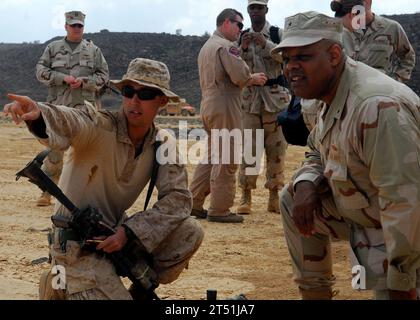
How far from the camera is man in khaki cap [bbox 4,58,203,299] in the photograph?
4664mm

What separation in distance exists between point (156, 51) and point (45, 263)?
40817 millimetres

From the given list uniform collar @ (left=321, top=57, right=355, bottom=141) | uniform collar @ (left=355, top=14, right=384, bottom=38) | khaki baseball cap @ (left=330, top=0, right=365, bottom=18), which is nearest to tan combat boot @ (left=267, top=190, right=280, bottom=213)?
uniform collar @ (left=355, top=14, right=384, bottom=38)

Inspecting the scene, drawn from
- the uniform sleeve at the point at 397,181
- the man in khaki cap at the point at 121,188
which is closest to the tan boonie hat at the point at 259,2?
the man in khaki cap at the point at 121,188

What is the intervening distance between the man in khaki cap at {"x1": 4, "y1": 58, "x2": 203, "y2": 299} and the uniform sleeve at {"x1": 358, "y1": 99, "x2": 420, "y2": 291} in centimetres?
135

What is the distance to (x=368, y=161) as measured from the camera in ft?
13.6

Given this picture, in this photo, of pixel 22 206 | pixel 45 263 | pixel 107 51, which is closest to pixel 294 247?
pixel 45 263

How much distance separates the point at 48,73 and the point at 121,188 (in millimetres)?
5787

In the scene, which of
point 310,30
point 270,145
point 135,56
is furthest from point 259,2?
point 135,56

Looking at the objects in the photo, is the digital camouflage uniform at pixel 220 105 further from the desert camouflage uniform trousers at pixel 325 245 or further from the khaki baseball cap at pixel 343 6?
the desert camouflage uniform trousers at pixel 325 245

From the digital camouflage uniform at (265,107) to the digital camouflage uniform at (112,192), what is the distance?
4.40 metres

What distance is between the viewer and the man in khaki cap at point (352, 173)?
4.00m

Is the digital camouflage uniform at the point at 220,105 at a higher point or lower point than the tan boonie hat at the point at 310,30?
lower

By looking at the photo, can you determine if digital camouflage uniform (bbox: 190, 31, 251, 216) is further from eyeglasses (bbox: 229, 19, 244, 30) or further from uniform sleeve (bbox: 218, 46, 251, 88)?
eyeglasses (bbox: 229, 19, 244, 30)

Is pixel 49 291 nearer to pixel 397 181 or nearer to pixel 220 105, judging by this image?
pixel 397 181
